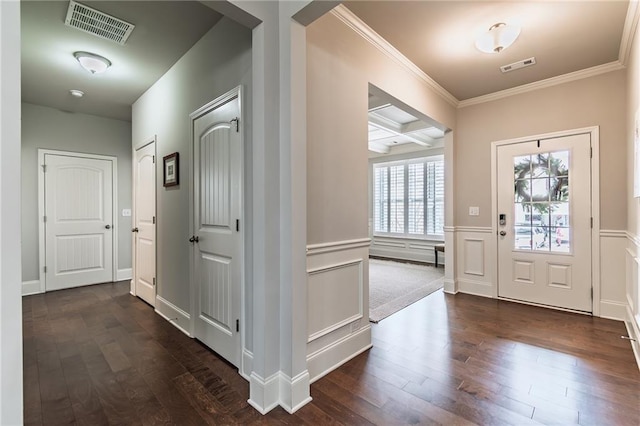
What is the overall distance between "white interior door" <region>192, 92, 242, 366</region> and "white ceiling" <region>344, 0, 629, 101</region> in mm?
1398

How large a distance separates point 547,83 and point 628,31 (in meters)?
1.01

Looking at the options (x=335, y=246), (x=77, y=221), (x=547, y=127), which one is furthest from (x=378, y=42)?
(x=77, y=221)

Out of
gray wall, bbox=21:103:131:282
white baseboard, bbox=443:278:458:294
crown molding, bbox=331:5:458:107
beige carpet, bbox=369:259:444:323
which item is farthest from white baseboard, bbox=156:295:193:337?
white baseboard, bbox=443:278:458:294

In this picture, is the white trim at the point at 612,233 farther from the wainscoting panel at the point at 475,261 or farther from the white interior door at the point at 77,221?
the white interior door at the point at 77,221

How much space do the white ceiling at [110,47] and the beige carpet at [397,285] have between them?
326cm

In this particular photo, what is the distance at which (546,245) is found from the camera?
3.54 m

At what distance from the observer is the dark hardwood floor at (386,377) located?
1.69 metres

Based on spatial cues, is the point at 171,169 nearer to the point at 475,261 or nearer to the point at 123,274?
the point at 123,274

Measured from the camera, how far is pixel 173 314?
305cm

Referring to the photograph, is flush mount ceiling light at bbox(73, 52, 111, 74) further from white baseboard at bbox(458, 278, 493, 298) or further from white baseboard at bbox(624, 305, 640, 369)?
white baseboard at bbox(624, 305, 640, 369)

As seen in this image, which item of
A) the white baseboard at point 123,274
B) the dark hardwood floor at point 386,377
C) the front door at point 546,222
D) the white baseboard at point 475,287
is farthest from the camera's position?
the white baseboard at point 123,274

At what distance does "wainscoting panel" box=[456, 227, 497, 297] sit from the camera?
12.9 ft

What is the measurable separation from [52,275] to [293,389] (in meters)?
4.54

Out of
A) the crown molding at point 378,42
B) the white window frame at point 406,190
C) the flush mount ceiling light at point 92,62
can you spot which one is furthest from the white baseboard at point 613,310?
the flush mount ceiling light at point 92,62
